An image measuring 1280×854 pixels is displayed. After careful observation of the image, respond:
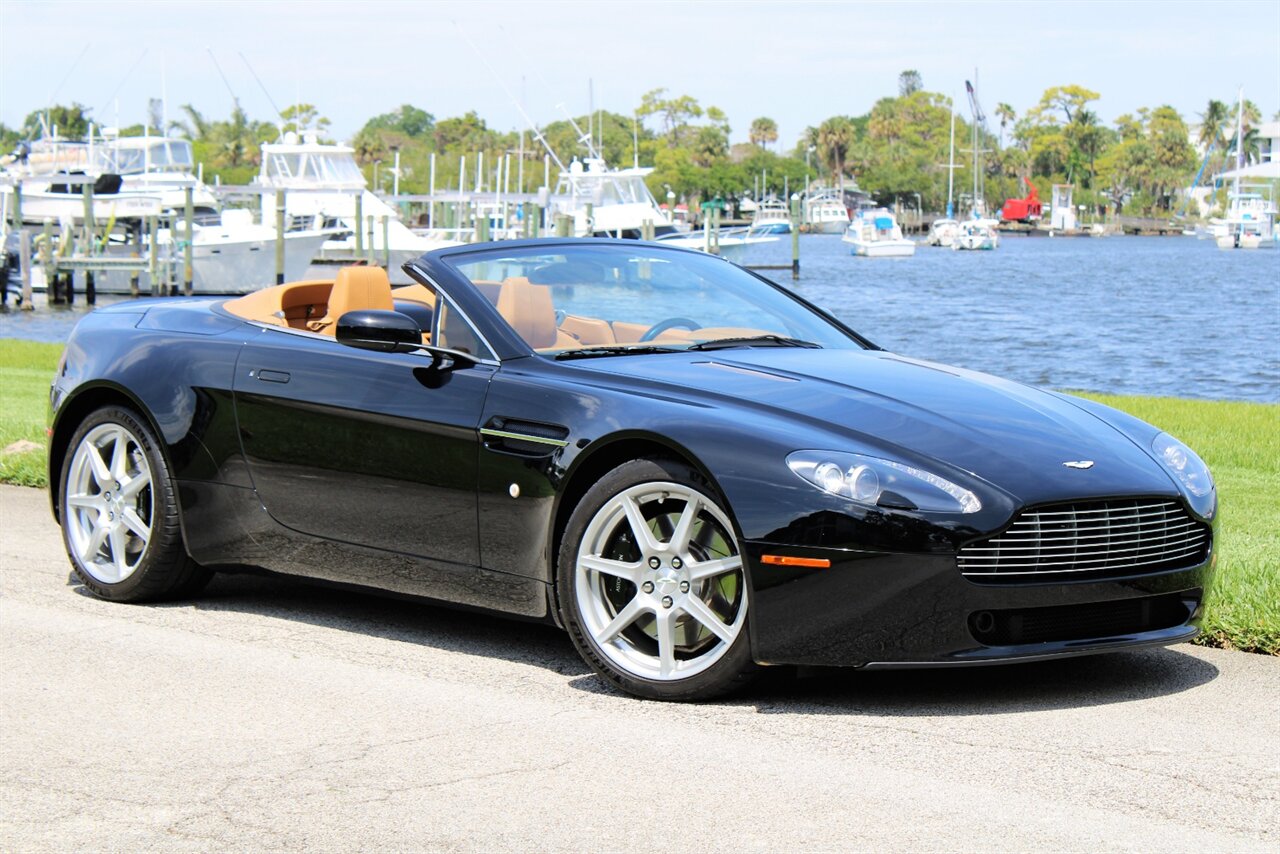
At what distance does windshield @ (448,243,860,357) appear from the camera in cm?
599

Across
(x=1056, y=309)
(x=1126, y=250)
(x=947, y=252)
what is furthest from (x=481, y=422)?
(x=1126, y=250)

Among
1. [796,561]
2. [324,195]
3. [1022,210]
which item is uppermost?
[1022,210]

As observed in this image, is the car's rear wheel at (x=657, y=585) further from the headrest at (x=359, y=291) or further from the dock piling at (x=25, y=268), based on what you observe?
the dock piling at (x=25, y=268)

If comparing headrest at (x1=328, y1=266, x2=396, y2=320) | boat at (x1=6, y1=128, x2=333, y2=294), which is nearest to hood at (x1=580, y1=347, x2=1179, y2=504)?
headrest at (x1=328, y1=266, x2=396, y2=320)

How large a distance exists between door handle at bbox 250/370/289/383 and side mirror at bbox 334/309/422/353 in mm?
429

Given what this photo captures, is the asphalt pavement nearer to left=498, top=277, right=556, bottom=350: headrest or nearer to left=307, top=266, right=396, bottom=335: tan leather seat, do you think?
left=498, top=277, right=556, bottom=350: headrest

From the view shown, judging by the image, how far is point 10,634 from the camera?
6.13 meters

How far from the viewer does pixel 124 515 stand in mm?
6750

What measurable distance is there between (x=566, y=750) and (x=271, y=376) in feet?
7.50

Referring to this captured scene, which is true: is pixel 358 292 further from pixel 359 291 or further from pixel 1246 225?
pixel 1246 225

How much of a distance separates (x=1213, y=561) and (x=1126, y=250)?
428 ft

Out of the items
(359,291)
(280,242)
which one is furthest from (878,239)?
(359,291)

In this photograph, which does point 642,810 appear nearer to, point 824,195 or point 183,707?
point 183,707

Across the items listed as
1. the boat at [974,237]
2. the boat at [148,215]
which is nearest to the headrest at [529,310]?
the boat at [148,215]
